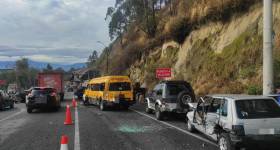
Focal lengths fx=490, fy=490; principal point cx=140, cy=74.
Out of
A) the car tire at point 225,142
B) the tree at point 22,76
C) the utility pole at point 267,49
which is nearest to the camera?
the car tire at point 225,142

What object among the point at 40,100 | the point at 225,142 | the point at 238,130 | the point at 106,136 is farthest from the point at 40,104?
the point at 238,130

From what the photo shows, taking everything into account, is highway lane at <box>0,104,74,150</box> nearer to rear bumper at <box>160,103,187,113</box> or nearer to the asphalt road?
the asphalt road

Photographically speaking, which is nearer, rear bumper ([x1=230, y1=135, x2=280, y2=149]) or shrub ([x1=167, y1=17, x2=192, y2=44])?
rear bumper ([x1=230, y1=135, x2=280, y2=149])

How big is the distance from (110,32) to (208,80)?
78.6 meters

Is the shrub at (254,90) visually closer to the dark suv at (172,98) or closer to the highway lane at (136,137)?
the dark suv at (172,98)

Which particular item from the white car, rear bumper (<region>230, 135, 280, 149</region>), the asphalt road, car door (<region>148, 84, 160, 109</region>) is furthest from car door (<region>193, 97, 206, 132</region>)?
car door (<region>148, 84, 160, 109</region>)

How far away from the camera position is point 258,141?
10.6m

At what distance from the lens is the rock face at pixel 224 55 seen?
28.6m

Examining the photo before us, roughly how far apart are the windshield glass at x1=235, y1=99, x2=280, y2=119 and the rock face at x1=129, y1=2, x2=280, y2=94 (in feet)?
49.2

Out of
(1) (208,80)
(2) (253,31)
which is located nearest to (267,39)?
(2) (253,31)

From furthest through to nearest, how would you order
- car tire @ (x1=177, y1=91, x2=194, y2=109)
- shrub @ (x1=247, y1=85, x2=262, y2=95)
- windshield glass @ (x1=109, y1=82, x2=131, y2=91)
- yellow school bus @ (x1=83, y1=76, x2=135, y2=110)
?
windshield glass @ (x1=109, y1=82, x2=131, y2=91)
yellow school bus @ (x1=83, y1=76, x2=135, y2=110)
shrub @ (x1=247, y1=85, x2=262, y2=95)
car tire @ (x1=177, y1=91, x2=194, y2=109)

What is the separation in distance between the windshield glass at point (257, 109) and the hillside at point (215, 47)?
12.9 metres

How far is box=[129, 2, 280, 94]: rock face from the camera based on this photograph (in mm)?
28625

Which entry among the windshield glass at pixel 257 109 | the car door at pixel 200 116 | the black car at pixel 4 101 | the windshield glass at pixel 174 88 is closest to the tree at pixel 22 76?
the black car at pixel 4 101
